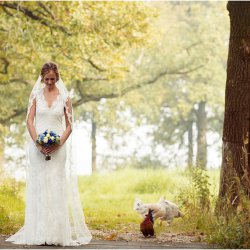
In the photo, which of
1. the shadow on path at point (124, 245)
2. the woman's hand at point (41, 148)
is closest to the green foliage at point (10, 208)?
the shadow on path at point (124, 245)

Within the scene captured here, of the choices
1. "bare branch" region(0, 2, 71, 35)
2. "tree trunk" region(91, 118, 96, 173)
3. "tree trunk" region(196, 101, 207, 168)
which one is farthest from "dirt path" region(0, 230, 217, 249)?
"tree trunk" region(91, 118, 96, 173)

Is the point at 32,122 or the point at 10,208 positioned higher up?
the point at 32,122

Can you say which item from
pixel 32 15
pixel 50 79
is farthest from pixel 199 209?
pixel 32 15

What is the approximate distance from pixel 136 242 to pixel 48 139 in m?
1.98

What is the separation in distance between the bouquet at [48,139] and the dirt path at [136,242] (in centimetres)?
134

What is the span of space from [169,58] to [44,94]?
916 inches

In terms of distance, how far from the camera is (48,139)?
27.0ft

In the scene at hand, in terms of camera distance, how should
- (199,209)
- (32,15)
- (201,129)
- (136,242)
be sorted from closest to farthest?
(136,242)
(199,209)
(32,15)
(201,129)

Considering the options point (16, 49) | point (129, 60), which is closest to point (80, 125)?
point (129, 60)

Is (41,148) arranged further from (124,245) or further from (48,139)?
(124,245)

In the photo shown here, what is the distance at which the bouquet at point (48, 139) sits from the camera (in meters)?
8.24

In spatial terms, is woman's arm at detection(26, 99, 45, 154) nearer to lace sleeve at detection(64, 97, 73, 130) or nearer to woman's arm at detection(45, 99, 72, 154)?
woman's arm at detection(45, 99, 72, 154)

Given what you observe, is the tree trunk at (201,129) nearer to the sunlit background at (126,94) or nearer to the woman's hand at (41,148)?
the sunlit background at (126,94)

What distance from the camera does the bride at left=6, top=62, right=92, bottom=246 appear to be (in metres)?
8.42
